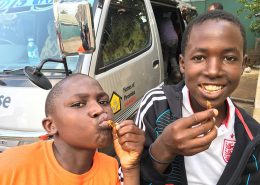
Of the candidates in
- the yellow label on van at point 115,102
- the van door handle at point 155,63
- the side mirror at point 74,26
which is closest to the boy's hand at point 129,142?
the side mirror at point 74,26

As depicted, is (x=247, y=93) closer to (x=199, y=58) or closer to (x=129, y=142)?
(x=199, y=58)

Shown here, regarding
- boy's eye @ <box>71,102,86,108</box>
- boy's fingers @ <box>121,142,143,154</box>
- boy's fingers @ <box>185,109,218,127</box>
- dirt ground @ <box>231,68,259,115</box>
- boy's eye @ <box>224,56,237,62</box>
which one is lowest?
dirt ground @ <box>231,68,259,115</box>

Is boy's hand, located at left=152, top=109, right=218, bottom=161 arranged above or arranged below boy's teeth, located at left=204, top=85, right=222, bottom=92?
below

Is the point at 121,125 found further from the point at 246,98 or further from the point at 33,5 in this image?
the point at 246,98

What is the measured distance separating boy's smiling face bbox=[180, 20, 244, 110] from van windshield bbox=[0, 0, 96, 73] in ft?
5.40

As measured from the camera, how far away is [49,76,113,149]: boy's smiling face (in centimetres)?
138

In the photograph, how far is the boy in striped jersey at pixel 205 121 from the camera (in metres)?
1.17

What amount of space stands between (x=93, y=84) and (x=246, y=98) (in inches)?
242

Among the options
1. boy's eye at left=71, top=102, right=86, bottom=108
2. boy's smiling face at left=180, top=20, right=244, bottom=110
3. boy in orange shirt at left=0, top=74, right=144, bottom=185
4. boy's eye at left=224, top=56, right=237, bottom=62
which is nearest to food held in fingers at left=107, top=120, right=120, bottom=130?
boy in orange shirt at left=0, top=74, right=144, bottom=185

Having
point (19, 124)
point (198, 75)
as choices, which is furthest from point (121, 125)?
point (19, 124)

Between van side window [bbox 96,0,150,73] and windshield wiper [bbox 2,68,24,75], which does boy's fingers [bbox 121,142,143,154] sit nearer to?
van side window [bbox 96,0,150,73]

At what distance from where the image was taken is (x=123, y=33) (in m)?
3.46

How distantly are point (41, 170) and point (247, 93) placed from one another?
6797 millimetres

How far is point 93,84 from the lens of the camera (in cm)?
149
